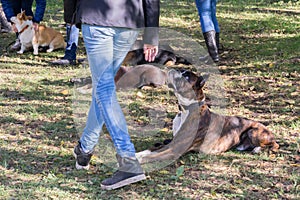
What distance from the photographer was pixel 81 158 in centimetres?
508

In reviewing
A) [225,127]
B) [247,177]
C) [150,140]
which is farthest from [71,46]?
[247,177]

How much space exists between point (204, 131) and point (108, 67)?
5.01 ft

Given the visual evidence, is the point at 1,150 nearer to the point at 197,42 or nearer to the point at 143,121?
the point at 143,121

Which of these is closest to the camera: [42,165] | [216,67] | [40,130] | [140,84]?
[42,165]

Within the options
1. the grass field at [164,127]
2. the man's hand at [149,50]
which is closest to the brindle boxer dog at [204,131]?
the grass field at [164,127]

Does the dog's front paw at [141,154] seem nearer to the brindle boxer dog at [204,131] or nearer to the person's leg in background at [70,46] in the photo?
the brindle boxer dog at [204,131]

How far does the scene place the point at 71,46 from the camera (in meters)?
9.35

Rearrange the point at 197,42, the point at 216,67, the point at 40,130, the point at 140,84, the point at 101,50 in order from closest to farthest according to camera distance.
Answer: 1. the point at 101,50
2. the point at 40,130
3. the point at 140,84
4. the point at 216,67
5. the point at 197,42

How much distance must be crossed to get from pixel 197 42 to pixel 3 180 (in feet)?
22.0

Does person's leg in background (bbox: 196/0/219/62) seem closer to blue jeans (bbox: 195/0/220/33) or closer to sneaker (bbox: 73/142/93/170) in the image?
blue jeans (bbox: 195/0/220/33)

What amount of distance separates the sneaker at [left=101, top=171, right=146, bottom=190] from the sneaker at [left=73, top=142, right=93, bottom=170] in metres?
0.44

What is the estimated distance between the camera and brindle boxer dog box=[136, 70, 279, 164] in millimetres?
5531

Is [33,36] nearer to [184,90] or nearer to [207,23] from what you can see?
[207,23]

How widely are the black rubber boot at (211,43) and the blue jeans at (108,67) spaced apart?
4308 millimetres
